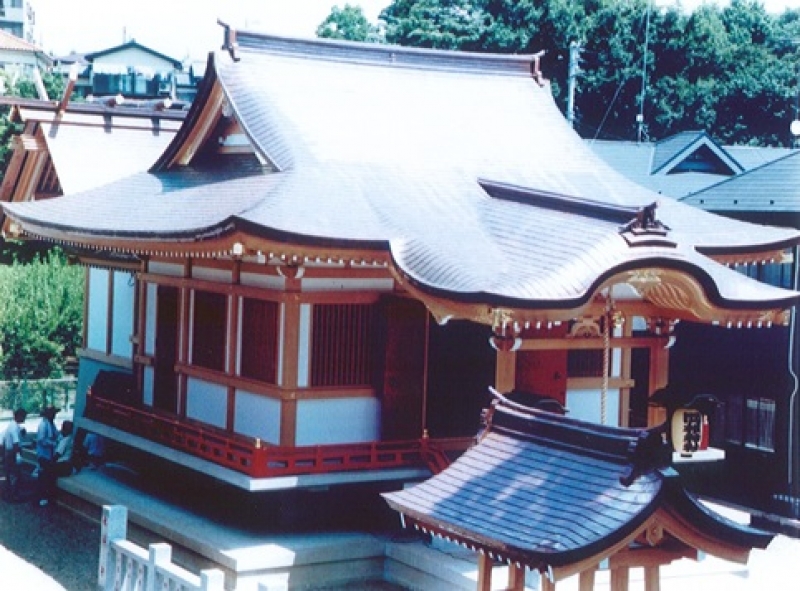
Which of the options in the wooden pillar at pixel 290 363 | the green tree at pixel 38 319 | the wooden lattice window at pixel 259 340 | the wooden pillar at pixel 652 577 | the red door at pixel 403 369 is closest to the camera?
the wooden pillar at pixel 652 577

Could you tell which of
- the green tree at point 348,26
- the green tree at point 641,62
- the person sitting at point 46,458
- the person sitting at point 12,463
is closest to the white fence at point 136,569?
the person sitting at point 46,458

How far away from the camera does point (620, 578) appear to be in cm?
860

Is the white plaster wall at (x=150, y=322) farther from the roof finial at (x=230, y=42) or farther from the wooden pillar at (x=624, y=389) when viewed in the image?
the wooden pillar at (x=624, y=389)

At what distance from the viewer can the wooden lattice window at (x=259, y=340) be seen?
1458 cm

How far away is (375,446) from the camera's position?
1419 centimetres

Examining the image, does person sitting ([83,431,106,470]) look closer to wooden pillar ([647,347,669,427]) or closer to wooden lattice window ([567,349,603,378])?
wooden lattice window ([567,349,603,378])

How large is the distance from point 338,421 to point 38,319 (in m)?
15.8

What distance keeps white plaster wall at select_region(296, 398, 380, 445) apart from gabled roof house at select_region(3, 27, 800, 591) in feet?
0.10

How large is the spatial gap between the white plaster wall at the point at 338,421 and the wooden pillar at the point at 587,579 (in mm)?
6592

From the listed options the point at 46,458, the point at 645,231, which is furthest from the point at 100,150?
the point at 645,231

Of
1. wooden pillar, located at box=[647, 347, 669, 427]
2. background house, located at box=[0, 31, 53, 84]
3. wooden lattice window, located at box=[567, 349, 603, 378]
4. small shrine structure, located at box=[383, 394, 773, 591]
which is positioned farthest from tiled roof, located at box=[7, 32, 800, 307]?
background house, located at box=[0, 31, 53, 84]

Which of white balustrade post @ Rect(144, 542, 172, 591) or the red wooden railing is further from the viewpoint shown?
the red wooden railing

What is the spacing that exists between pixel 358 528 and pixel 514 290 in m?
4.24

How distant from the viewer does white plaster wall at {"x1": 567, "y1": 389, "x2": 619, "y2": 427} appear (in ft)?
51.9
